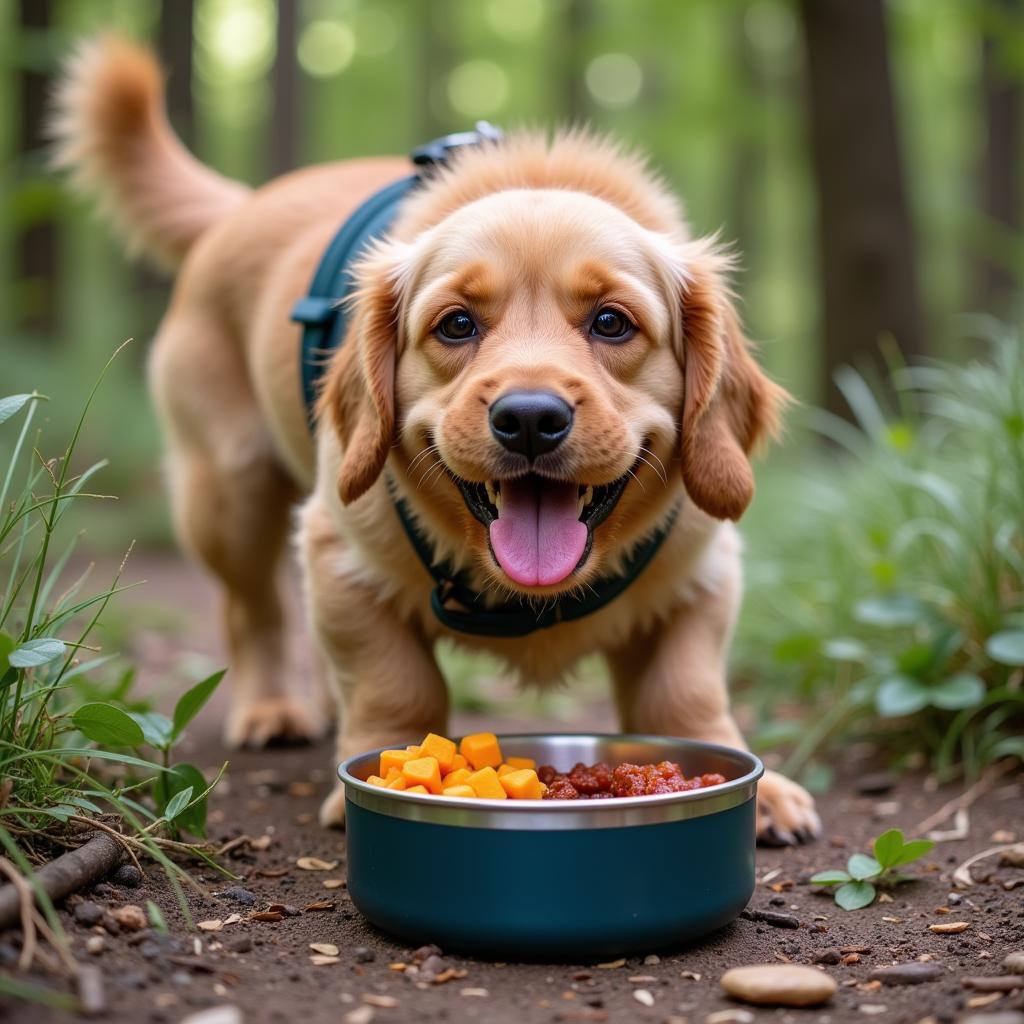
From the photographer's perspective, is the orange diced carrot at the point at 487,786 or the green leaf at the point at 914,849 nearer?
the orange diced carrot at the point at 487,786

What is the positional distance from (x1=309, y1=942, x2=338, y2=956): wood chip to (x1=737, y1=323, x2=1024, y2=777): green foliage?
66.7 inches

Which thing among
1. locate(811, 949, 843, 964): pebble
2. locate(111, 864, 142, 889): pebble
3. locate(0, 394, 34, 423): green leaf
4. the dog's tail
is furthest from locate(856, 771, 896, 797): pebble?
the dog's tail

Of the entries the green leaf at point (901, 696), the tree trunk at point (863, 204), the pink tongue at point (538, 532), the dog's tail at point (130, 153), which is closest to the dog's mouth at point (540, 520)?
the pink tongue at point (538, 532)

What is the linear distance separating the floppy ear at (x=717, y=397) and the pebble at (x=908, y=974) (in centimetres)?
96

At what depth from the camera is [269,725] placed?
3912 mm

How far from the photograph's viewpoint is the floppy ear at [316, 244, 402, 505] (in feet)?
8.86

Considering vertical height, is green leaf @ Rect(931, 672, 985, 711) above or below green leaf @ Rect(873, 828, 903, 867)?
above

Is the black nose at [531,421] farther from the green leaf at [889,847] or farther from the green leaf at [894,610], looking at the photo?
the green leaf at [894,610]

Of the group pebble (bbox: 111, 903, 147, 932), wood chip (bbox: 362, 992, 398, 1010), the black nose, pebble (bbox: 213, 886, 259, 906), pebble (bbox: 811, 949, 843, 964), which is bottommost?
pebble (bbox: 811, 949, 843, 964)

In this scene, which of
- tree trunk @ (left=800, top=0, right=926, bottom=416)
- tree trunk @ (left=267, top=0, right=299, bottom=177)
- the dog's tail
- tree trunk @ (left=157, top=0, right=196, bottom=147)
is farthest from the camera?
tree trunk @ (left=267, top=0, right=299, bottom=177)

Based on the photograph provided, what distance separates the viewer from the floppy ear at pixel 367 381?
8.86 feet

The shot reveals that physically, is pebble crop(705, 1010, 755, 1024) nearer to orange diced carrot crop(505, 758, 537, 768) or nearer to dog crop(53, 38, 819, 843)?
orange diced carrot crop(505, 758, 537, 768)

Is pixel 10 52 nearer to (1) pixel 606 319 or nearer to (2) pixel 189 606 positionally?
(2) pixel 189 606

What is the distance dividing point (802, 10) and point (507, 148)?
195 inches
